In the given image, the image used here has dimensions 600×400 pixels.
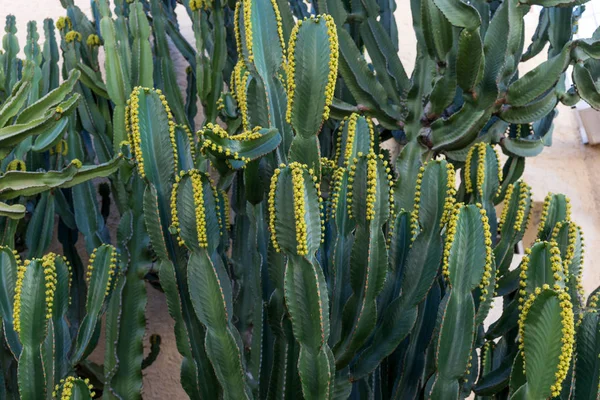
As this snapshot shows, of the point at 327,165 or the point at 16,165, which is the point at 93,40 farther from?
the point at 327,165

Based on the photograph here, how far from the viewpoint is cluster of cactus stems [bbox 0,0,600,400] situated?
1491 mm

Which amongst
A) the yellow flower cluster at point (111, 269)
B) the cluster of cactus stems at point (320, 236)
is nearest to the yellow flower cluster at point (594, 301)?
the cluster of cactus stems at point (320, 236)

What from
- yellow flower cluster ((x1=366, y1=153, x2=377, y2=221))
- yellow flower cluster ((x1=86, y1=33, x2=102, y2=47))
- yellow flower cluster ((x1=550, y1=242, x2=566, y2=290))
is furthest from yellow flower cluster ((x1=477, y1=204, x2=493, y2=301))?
yellow flower cluster ((x1=86, y1=33, x2=102, y2=47))

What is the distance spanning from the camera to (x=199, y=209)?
5.46ft

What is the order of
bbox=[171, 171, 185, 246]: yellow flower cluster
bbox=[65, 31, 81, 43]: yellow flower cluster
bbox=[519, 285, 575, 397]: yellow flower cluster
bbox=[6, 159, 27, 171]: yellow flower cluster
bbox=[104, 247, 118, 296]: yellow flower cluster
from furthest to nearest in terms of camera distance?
bbox=[65, 31, 81, 43]: yellow flower cluster
bbox=[6, 159, 27, 171]: yellow flower cluster
bbox=[104, 247, 118, 296]: yellow flower cluster
bbox=[171, 171, 185, 246]: yellow flower cluster
bbox=[519, 285, 575, 397]: yellow flower cluster

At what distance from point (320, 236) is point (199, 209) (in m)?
0.30

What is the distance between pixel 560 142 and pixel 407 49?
0.96 metres

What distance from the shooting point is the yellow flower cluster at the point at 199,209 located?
1655 mm

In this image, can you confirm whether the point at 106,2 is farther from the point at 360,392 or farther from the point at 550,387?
the point at 550,387

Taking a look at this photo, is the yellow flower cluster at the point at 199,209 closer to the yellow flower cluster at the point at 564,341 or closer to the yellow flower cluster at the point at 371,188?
the yellow flower cluster at the point at 371,188

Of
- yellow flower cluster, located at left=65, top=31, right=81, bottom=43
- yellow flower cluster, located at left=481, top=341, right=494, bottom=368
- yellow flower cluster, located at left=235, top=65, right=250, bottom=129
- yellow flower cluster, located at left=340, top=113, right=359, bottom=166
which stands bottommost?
yellow flower cluster, located at left=481, top=341, right=494, bottom=368

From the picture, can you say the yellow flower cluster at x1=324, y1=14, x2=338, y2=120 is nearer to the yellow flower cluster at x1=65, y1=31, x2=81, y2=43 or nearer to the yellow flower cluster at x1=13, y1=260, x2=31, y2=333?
the yellow flower cluster at x1=13, y1=260, x2=31, y2=333

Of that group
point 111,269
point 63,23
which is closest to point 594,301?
point 111,269

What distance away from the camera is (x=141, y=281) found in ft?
6.48
